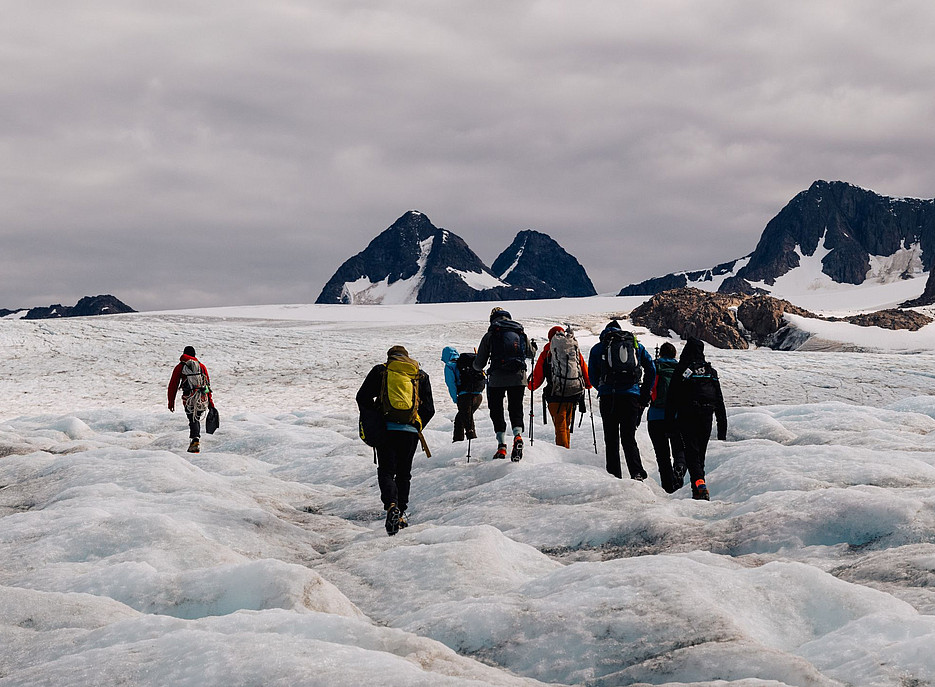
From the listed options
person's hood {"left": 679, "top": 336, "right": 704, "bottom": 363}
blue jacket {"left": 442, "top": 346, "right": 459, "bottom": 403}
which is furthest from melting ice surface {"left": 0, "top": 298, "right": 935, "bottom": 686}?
person's hood {"left": 679, "top": 336, "right": 704, "bottom": 363}

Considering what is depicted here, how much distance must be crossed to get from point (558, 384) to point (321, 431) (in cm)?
831

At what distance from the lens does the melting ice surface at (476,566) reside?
4824 mm

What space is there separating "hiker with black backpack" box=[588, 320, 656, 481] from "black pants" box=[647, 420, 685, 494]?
342 mm

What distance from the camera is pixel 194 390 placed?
56.7 feet

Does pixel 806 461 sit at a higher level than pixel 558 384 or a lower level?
lower

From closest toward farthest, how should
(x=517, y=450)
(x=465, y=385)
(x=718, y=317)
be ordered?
(x=517, y=450), (x=465, y=385), (x=718, y=317)

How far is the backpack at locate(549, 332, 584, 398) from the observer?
41.9ft

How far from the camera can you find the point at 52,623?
5.76 metres

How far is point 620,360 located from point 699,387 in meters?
1.26

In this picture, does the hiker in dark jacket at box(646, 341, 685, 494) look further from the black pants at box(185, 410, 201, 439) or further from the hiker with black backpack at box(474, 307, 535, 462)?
the black pants at box(185, 410, 201, 439)

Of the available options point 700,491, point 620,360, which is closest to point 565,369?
point 620,360

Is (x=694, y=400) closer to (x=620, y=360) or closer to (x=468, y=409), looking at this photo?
(x=620, y=360)

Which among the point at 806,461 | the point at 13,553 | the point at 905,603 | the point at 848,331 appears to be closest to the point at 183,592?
the point at 13,553

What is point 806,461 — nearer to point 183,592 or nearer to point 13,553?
point 183,592
